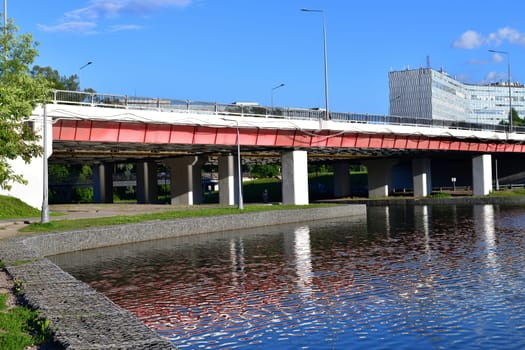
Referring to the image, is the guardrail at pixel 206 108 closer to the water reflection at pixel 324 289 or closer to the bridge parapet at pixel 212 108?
the bridge parapet at pixel 212 108

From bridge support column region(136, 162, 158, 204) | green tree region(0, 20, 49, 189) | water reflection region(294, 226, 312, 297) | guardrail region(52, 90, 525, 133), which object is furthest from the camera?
bridge support column region(136, 162, 158, 204)

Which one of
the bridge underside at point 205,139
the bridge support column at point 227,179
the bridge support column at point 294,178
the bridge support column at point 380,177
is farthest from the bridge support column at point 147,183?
the bridge support column at point 380,177

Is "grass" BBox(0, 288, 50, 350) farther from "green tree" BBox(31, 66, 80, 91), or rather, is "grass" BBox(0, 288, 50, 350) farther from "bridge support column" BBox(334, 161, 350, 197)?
"green tree" BBox(31, 66, 80, 91)

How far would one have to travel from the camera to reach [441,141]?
6831cm

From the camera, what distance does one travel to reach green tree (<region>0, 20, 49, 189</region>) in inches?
934

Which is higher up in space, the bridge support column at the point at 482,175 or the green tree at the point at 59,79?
the green tree at the point at 59,79

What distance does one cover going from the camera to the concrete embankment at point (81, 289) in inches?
383

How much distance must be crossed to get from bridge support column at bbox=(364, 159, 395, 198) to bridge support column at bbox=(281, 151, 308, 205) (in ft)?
110

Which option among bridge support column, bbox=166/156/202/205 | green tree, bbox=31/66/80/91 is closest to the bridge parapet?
bridge support column, bbox=166/156/202/205

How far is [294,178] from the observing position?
5434cm

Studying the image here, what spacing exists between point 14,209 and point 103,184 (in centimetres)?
4944

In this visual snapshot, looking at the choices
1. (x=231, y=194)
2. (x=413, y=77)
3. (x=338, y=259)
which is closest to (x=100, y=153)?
(x=231, y=194)

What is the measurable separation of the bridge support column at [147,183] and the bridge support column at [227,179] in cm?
1614

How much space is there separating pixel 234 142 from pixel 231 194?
1681 cm
